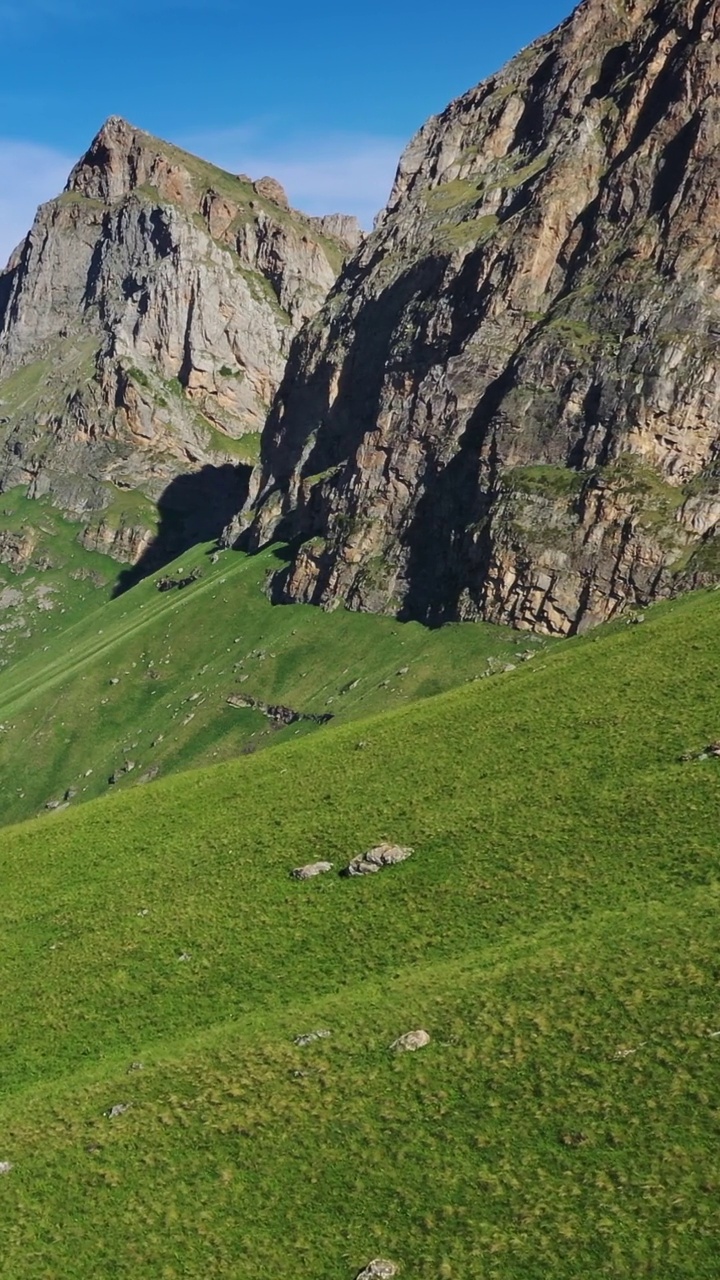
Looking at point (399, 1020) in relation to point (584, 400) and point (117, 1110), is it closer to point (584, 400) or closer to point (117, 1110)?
point (117, 1110)

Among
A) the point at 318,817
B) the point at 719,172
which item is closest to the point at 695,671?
the point at 318,817

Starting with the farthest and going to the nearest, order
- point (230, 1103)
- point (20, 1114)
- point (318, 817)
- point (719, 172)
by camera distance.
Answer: point (719, 172)
point (318, 817)
point (20, 1114)
point (230, 1103)

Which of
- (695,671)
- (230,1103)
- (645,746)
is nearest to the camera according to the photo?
(230,1103)

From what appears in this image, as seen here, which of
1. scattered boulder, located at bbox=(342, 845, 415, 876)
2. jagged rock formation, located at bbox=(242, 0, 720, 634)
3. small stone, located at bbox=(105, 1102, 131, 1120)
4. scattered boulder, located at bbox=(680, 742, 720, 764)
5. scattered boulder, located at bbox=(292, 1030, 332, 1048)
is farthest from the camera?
jagged rock formation, located at bbox=(242, 0, 720, 634)

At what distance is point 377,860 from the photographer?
1956 inches

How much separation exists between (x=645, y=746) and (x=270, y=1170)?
1268 inches

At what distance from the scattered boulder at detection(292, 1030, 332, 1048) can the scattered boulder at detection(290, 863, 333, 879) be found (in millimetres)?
13806

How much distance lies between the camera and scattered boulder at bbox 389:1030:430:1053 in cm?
3481

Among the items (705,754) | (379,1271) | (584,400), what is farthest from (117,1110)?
(584,400)

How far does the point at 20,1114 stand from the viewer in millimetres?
36656

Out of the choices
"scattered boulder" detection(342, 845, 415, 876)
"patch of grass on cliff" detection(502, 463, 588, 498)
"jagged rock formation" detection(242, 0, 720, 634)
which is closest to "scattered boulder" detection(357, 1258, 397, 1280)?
"scattered boulder" detection(342, 845, 415, 876)

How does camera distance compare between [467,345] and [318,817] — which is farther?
[467,345]

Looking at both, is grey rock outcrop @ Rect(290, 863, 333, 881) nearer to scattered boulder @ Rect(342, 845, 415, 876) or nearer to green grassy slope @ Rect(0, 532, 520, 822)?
scattered boulder @ Rect(342, 845, 415, 876)

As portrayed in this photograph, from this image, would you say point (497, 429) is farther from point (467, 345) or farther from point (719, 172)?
point (719, 172)
